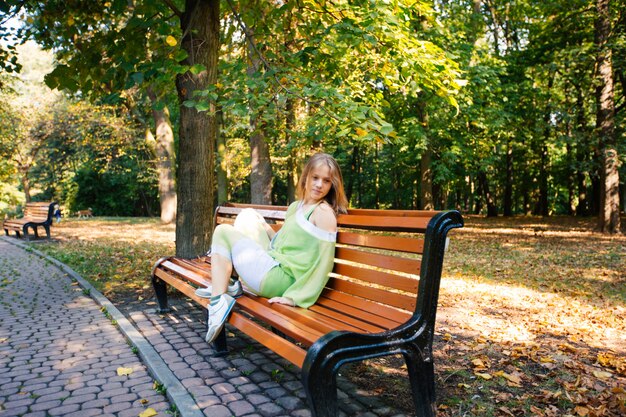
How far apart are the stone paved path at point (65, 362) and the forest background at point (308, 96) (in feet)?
5.44

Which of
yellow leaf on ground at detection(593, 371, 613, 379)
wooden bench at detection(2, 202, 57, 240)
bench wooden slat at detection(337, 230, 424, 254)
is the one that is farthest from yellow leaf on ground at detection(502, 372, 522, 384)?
wooden bench at detection(2, 202, 57, 240)

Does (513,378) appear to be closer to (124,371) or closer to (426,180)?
(124,371)

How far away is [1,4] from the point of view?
13.6 feet

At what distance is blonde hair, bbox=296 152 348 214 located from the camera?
3643mm

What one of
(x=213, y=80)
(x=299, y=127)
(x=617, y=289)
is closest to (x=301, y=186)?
(x=213, y=80)

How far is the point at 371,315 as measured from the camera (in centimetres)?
306

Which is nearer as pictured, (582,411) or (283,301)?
(582,411)

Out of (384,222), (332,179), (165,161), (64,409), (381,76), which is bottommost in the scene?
(64,409)

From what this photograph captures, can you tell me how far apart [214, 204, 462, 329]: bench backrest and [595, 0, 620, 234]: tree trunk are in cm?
1291

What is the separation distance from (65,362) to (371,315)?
2.77 metres

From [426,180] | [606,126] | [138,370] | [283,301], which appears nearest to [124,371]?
[138,370]

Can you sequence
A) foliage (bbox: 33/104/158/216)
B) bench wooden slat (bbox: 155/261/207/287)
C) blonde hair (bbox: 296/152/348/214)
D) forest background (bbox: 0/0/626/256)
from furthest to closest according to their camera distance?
foliage (bbox: 33/104/158/216) → forest background (bbox: 0/0/626/256) → bench wooden slat (bbox: 155/261/207/287) → blonde hair (bbox: 296/152/348/214)

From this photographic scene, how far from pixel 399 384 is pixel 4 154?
2529 cm

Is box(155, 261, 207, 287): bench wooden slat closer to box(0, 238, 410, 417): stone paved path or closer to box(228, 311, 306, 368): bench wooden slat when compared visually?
box(0, 238, 410, 417): stone paved path
